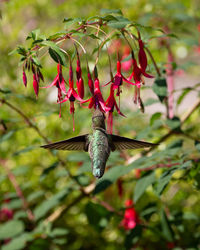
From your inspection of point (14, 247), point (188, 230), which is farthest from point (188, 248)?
point (14, 247)

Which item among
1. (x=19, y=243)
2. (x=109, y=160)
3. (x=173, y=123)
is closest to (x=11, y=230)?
(x=19, y=243)

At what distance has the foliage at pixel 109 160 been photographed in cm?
92

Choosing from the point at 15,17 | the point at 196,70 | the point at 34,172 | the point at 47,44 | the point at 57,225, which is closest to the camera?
the point at 47,44

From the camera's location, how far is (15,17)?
2.68 metres

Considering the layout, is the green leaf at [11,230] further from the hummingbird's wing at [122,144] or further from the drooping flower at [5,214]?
the hummingbird's wing at [122,144]

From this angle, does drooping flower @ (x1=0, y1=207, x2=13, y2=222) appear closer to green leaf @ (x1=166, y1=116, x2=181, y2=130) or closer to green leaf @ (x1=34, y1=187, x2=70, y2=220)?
green leaf @ (x1=34, y1=187, x2=70, y2=220)

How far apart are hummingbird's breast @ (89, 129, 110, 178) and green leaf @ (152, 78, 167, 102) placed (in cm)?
26

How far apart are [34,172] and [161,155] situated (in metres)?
1.25

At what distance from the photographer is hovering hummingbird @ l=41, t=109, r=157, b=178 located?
0.65 metres

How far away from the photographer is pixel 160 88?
3.02ft

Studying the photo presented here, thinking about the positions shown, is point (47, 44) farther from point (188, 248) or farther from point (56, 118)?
point (56, 118)

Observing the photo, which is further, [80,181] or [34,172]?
[34,172]

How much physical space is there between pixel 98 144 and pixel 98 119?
0.19 feet

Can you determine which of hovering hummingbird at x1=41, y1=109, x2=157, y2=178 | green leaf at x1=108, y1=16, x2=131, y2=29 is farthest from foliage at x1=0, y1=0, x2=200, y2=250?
hovering hummingbird at x1=41, y1=109, x2=157, y2=178
